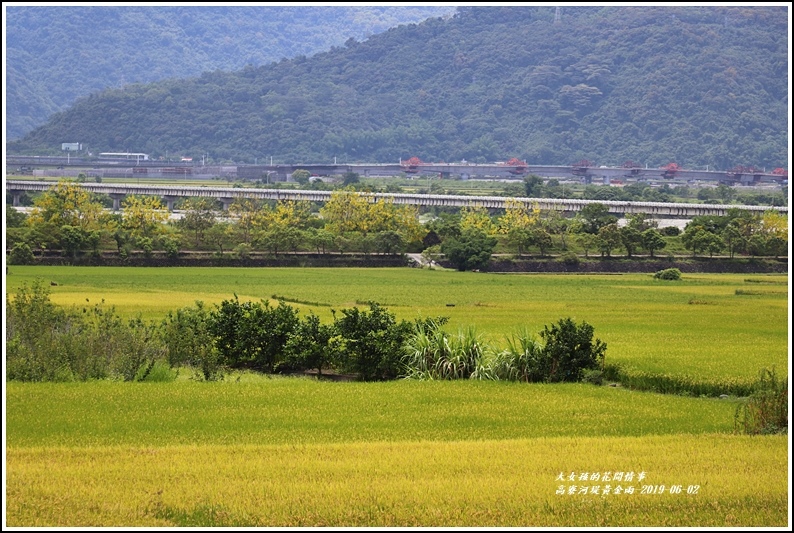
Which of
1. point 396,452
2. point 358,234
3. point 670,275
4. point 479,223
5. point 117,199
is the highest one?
point 117,199

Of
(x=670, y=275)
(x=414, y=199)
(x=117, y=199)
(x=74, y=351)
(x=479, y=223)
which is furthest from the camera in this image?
(x=414, y=199)

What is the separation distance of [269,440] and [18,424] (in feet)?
13.0

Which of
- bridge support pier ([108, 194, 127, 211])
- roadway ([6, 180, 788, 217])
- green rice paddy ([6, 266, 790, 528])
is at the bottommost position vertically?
green rice paddy ([6, 266, 790, 528])

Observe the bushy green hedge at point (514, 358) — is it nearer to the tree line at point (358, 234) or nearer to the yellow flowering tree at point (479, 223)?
the tree line at point (358, 234)

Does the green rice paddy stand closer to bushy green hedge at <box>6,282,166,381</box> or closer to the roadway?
bushy green hedge at <box>6,282,166,381</box>

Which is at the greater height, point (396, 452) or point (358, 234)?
point (358, 234)

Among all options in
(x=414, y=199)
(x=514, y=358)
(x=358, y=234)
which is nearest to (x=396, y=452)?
(x=514, y=358)

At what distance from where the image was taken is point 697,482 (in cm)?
1337

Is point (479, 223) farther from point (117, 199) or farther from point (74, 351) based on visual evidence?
point (74, 351)

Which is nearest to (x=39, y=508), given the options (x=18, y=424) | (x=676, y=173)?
(x=18, y=424)

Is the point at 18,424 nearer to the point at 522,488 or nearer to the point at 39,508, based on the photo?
the point at 39,508

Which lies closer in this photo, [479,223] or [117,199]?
[479,223]

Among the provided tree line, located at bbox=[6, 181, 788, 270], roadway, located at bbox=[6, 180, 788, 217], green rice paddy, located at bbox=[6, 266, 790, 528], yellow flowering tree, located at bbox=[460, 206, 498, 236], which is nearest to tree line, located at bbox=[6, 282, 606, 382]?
green rice paddy, located at bbox=[6, 266, 790, 528]

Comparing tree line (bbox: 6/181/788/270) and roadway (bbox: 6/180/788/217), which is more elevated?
roadway (bbox: 6/180/788/217)
